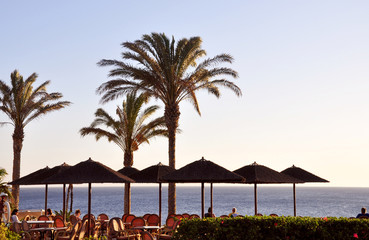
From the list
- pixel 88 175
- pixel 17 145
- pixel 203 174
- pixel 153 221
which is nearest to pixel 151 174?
pixel 153 221

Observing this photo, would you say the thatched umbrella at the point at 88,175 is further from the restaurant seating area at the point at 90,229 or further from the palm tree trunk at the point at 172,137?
the palm tree trunk at the point at 172,137

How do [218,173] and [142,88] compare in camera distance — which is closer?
[218,173]

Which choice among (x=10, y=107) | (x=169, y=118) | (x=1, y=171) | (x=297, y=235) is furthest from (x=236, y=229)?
(x=10, y=107)

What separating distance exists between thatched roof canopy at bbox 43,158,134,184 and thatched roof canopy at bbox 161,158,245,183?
1768mm

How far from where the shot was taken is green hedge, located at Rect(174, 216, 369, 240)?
36.4 ft

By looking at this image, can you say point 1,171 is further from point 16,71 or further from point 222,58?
point 222,58

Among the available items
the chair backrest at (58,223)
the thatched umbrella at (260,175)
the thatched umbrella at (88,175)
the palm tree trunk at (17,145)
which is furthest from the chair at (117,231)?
the palm tree trunk at (17,145)

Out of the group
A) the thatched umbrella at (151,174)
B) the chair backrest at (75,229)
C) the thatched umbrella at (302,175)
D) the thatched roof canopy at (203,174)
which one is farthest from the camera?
the thatched umbrella at (302,175)

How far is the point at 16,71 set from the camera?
31000mm

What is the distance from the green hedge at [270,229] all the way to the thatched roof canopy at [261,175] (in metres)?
6.43

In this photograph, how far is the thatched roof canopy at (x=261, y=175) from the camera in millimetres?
17969

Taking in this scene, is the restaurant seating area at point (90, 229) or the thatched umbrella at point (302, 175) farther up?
the thatched umbrella at point (302, 175)

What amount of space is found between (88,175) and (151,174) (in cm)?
480

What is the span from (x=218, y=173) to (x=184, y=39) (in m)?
10.8
